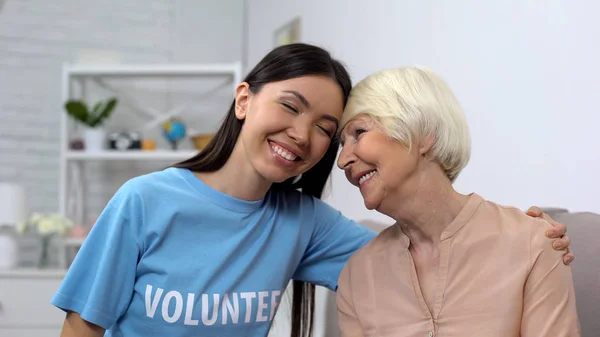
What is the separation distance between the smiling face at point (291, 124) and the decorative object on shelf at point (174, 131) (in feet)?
7.52

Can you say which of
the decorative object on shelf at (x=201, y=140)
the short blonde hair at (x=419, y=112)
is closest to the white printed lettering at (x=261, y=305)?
the short blonde hair at (x=419, y=112)

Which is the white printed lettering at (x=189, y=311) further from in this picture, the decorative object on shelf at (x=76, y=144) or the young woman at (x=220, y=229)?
the decorative object on shelf at (x=76, y=144)

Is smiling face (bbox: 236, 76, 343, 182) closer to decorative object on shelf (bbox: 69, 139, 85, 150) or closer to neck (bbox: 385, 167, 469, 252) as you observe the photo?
neck (bbox: 385, 167, 469, 252)

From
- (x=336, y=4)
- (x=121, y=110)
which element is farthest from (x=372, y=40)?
(x=121, y=110)

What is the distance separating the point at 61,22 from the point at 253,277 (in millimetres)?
3004

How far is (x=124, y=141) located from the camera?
3.51 metres

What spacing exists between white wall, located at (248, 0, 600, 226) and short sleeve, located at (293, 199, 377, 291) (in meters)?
0.41

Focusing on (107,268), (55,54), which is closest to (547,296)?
(107,268)

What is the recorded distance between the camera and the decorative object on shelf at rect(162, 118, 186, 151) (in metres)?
3.53

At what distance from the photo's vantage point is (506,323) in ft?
3.37

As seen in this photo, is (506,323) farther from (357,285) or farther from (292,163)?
(292,163)

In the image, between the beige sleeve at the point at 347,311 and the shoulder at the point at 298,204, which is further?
the shoulder at the point at 298,204

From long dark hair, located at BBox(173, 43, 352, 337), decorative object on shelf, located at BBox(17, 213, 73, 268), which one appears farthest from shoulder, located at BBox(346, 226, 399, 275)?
decorative object on shelf, located at BBox(17, 213, 73, 268)

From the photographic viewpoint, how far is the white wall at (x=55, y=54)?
3729 mm
